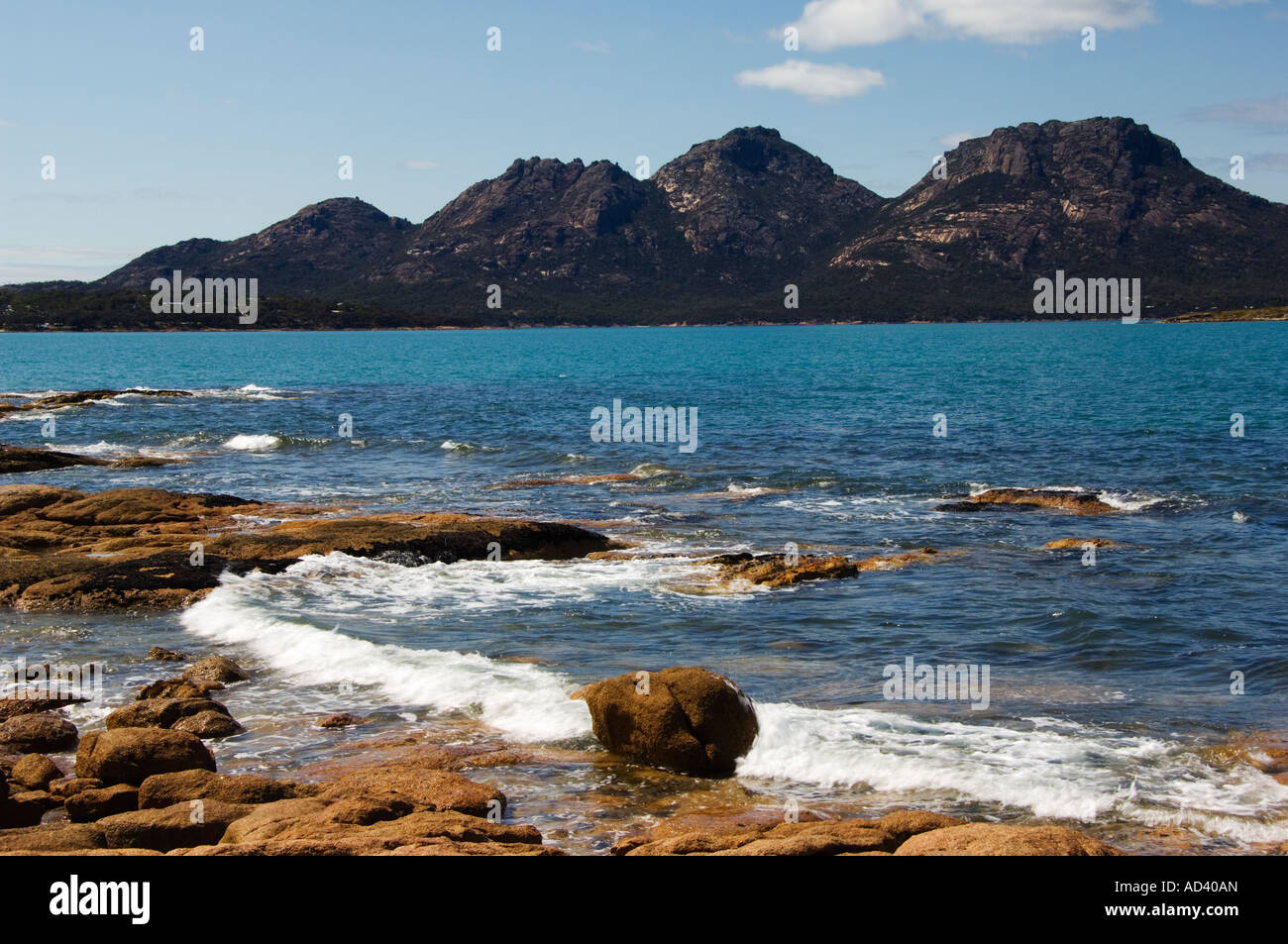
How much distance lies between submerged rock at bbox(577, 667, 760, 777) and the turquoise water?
389 millimetres

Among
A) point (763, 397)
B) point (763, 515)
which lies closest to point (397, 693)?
point (763, 515)

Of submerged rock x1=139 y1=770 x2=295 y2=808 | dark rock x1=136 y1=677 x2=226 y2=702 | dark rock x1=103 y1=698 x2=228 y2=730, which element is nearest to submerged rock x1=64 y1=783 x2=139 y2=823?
submerged rock x1=139 y1=770 x2=295 y2=808

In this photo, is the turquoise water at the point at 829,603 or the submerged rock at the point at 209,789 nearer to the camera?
the submerged rock at the point at 209,789

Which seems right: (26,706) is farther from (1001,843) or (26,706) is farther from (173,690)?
(1001,843)

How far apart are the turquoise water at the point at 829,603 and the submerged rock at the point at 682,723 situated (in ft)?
1.28

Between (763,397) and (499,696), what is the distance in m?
58.2

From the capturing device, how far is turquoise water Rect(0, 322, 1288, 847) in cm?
1301

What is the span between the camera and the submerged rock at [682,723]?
41.6ft

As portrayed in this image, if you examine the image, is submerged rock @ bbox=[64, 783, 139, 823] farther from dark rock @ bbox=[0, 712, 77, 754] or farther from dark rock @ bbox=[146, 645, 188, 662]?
dark rock @ bbox=[146, 645, 188, 662]

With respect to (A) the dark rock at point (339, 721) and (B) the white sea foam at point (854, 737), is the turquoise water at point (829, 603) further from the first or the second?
(A) the dark rock at point (339, 721)

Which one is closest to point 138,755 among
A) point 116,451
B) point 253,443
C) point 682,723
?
point 682,723

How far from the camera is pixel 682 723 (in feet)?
41.7

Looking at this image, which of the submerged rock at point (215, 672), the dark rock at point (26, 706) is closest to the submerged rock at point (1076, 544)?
the submerged rock at point (215, 672)
